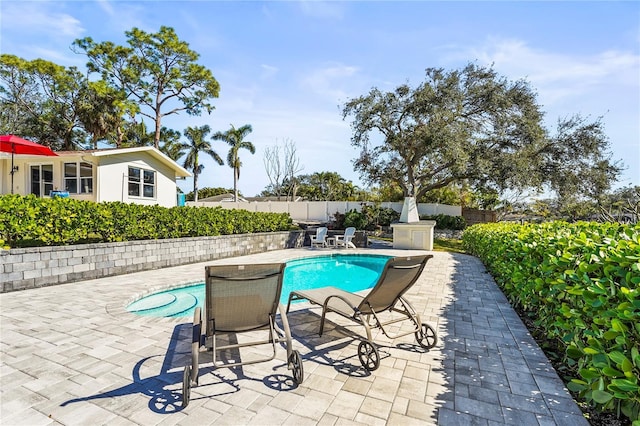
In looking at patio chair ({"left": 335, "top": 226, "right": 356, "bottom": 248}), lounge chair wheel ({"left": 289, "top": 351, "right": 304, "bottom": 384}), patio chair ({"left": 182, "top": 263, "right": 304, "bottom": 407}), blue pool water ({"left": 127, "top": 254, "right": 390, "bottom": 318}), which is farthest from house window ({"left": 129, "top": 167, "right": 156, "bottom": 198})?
lounge chair wheel ({"left": 289, "top": 351, "right": 304, "bottom": 384})

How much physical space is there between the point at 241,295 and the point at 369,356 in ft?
4.91

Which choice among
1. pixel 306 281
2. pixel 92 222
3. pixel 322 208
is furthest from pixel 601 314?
pixel 322 208

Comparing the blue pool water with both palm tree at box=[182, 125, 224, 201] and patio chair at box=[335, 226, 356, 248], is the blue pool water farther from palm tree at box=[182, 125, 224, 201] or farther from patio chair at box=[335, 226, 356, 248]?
palm tree at box=[182, 125, 224, 201]

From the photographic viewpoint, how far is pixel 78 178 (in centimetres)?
1534

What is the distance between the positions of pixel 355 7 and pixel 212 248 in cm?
870

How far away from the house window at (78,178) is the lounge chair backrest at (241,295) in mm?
15818

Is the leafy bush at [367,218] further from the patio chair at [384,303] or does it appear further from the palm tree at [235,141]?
the patio chair at [384,303]

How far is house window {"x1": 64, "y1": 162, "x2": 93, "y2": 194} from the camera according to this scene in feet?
50.2

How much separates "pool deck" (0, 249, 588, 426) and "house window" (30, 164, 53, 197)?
13.9 meters

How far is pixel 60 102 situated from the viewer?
2634cm

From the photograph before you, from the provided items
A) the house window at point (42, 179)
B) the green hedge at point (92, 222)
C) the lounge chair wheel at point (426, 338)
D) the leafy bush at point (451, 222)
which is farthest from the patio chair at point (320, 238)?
the house window at point (42, 179)

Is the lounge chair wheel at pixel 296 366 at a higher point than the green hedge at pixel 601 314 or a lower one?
lower

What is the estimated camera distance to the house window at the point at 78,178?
15305mm

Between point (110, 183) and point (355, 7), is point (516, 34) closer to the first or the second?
point (355, 7)
